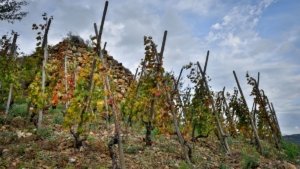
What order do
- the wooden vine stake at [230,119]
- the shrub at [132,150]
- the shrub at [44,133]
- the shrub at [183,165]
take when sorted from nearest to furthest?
the shrub at [183,165] → the shrub at [132,150] → the shrub at [44,133] → the wooden vine stake at [230,119]

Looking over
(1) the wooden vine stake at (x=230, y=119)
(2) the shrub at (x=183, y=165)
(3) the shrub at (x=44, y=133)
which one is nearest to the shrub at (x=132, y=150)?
(2) the shrub at (x=183, y=165)

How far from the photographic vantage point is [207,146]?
18.2m

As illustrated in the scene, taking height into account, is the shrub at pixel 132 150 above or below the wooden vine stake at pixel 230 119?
below

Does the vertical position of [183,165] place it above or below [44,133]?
below

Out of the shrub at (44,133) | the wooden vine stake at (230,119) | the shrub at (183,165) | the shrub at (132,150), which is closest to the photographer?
the shrub at (183,165)

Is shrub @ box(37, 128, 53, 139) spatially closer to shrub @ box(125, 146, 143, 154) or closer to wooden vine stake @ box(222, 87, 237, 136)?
shrub @ box(125, 146, 143, 154)

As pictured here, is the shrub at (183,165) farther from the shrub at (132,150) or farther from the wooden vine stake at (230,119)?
the wooden vine stake at (230,119)

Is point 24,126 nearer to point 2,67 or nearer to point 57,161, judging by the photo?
point 2,67

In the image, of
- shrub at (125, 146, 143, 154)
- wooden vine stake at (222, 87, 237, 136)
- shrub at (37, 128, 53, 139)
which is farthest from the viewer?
wooden vine stake at (222, 87, 237, 136)

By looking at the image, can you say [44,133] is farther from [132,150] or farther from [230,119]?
[230,119]

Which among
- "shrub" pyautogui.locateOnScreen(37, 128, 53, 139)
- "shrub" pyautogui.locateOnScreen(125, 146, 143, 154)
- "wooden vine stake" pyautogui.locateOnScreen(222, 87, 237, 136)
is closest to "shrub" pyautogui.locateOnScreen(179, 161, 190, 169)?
"shrub" pyautogui.locateOnScreen(125, 146, 143, 154)

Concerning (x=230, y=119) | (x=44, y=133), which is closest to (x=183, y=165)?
(x=44, y=133)

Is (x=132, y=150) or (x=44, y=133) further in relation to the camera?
(x=44, y=133)

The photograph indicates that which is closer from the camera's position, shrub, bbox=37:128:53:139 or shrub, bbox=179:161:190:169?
shrub, bbox=179:161:190:169
